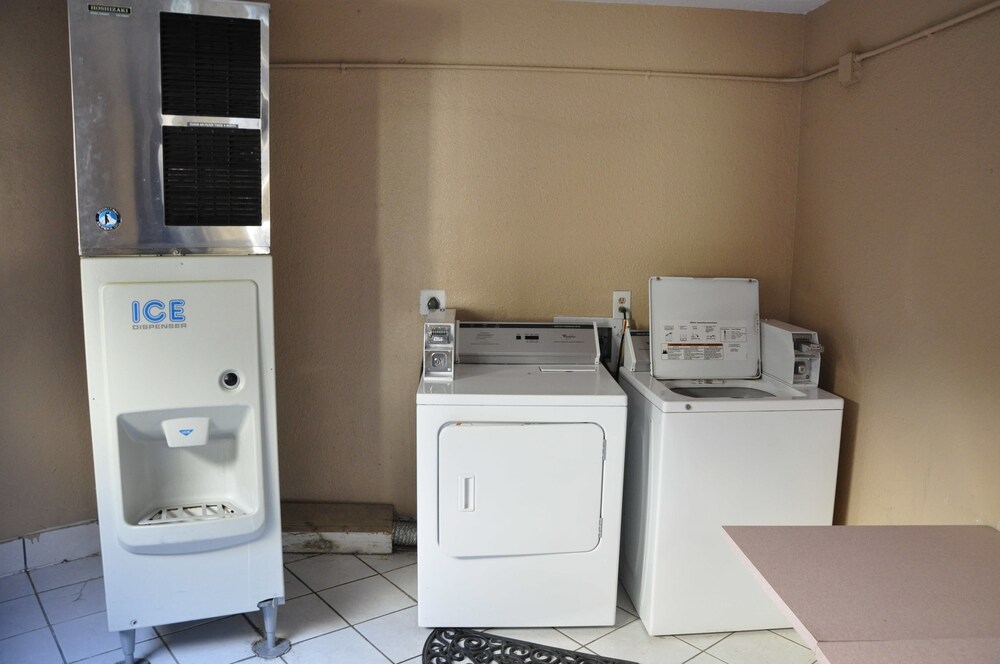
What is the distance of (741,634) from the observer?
8.33 ft

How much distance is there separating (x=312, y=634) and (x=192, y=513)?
1.94ft

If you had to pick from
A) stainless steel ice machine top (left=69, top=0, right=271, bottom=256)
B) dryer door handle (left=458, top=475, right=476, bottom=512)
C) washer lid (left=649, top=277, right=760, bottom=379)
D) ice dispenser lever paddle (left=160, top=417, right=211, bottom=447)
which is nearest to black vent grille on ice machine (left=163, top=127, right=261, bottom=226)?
stainless steel ice machine top (left=69, top=0, right=271, bottom=256)

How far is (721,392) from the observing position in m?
2.75

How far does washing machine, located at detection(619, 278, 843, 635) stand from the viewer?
2404 mm

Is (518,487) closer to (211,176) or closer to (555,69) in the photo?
(211,176)

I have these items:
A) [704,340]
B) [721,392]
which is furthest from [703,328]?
[721,392]

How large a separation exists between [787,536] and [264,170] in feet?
5.64

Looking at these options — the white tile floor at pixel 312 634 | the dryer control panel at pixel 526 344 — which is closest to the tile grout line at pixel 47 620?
the white tile floor at pixel 312 634

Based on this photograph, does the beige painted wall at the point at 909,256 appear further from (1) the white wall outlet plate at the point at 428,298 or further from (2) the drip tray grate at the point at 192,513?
(2) the drip tray grate at the point at 192,513

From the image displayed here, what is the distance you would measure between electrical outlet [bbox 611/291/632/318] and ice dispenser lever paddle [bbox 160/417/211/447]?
64.0 inches

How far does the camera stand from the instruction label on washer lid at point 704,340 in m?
2.77

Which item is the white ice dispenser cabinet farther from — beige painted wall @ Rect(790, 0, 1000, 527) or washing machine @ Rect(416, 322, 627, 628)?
beige painted wall @ Rect(790, 0, 1000, 527)

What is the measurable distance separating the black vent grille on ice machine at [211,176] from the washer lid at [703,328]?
57.5 inches

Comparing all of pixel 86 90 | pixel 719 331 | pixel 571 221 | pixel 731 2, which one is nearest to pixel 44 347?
pixel 86 90
